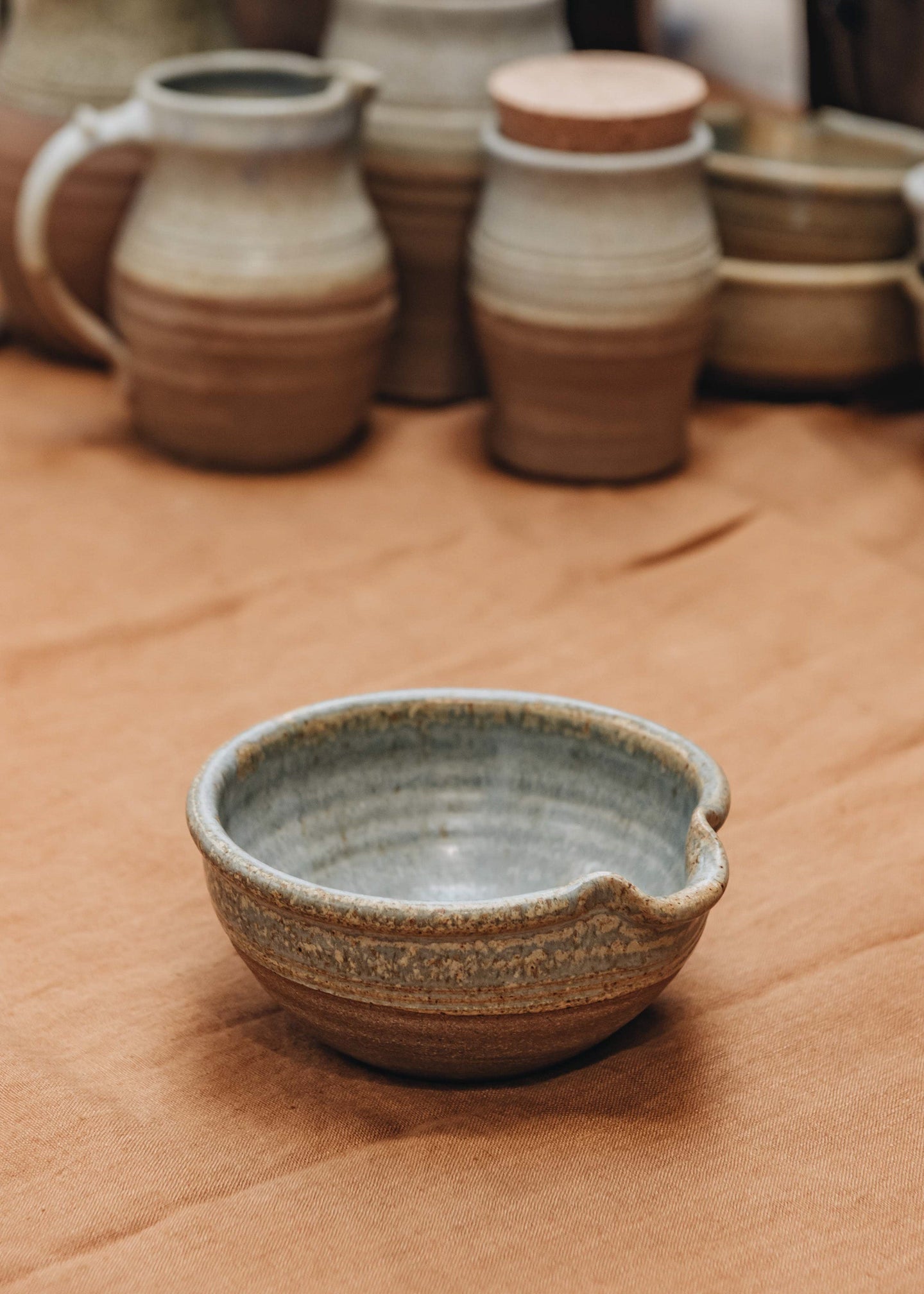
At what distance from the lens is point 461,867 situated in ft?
4.14

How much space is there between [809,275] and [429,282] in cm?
52

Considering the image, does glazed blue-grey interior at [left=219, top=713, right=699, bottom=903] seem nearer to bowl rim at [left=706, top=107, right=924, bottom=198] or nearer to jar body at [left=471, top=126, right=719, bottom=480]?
jar body at [left=471, top=126, right=719, bottom=480]

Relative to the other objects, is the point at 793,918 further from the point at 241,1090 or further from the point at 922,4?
the point at 922,4

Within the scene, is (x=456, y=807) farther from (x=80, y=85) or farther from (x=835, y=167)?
(x=835, y=167)

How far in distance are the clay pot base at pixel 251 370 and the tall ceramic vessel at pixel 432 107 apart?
0.15m

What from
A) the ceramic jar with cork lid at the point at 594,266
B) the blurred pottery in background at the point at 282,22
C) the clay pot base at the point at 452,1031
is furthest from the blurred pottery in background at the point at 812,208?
the clay pot base at the point at 452,1031

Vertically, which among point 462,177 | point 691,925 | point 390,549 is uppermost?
point 462,177

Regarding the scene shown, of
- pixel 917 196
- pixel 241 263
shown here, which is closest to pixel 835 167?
pixel 917 196

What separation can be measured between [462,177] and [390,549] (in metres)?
0.57

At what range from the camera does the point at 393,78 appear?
2.26 meters

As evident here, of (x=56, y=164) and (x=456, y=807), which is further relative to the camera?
(x=56, y=164)

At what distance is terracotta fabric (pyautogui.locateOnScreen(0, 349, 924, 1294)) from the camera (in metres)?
1.03

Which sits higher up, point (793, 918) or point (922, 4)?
point (922, 4)

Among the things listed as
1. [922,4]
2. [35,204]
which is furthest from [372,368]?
[922,4]
